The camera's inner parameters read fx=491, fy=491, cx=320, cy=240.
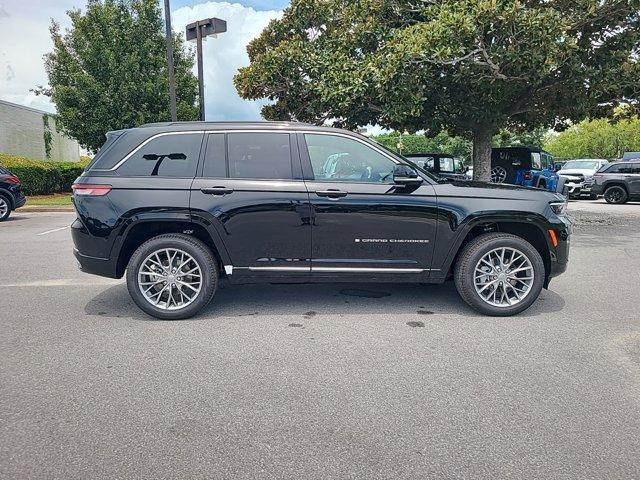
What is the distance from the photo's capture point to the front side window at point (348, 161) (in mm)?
A: 4816

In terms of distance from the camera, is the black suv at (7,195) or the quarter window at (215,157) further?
the black suv at (7,195)

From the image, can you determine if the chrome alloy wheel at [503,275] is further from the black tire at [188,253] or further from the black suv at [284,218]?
the black tire at [188,253]

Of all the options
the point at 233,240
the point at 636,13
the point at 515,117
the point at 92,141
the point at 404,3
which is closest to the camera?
the point at 233,240

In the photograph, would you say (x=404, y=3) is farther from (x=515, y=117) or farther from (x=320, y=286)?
(x=320, y=286)

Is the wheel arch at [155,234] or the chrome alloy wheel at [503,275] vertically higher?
the wheel arch at [155,234]

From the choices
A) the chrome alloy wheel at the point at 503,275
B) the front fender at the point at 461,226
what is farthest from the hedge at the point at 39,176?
the chrome alloy wheel at the point at 503,275

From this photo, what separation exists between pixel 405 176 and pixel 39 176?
65.6 ft

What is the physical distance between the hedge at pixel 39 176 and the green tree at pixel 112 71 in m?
1.80

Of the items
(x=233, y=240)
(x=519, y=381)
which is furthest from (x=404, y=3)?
(x=519, y=381)

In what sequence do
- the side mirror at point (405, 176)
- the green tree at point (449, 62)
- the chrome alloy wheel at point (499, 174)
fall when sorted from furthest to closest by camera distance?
the chrome alloy wheel at point (499, 174) < the green tree at point (449, 62) < the side mirror at point (405, 176)

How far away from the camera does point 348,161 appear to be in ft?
16.0

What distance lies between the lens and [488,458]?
2.53 metres

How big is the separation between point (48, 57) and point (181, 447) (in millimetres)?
25018

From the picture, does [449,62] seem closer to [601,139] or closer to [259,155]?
[259,155]
